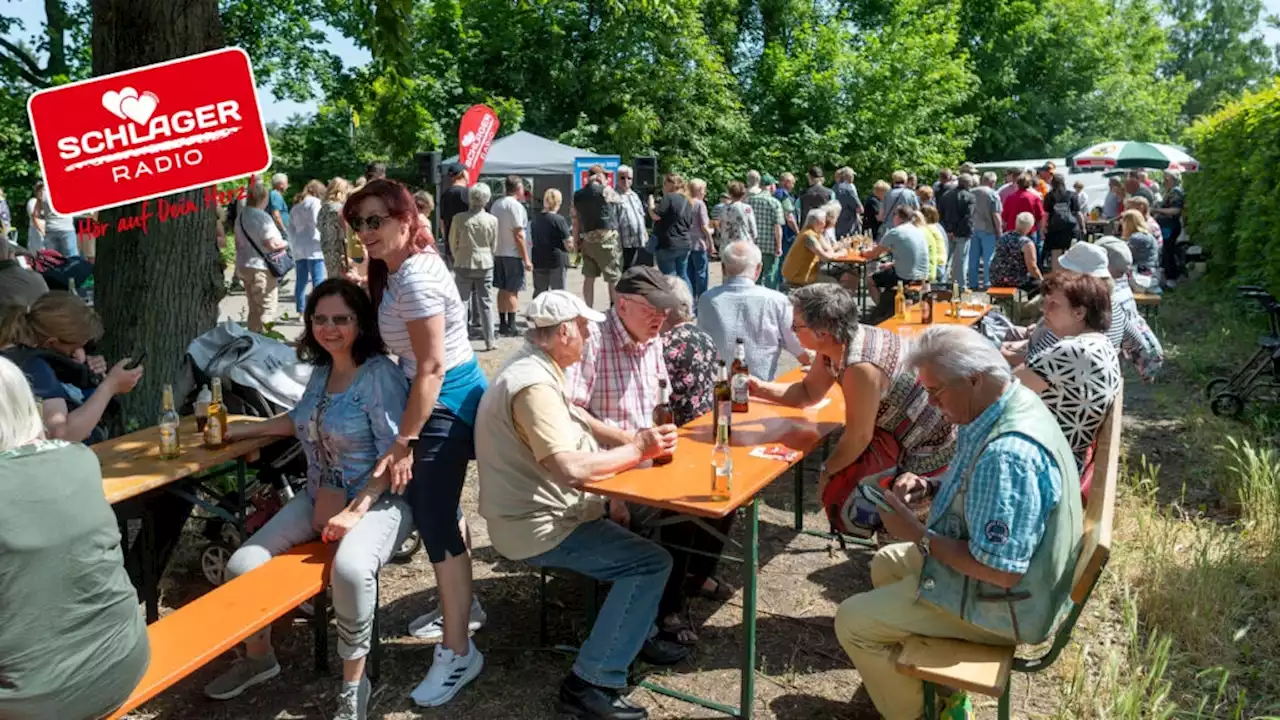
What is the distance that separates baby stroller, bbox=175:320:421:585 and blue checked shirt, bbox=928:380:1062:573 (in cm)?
276

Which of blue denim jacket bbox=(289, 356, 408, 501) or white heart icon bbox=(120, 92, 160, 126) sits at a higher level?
white heart icon bbox=(120, 92, 160, 126)

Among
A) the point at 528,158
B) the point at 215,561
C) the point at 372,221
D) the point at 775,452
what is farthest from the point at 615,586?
the point at 528,158

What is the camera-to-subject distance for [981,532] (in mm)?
2777

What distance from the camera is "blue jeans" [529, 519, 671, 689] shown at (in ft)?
11.1

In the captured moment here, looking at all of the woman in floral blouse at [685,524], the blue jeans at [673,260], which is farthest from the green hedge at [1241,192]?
the woman in floral blouse at [685,524]

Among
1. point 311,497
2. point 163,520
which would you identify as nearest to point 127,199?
point 163,520

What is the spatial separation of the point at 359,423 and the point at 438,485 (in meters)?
0.35

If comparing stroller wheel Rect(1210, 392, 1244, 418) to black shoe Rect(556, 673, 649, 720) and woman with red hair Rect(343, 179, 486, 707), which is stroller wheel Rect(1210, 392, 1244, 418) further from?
woman with red hair Rect(343, 179, 486, 707)

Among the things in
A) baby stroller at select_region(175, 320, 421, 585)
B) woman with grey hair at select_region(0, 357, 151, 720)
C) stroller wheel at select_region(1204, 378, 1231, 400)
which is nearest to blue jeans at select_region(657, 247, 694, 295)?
stroller wheel at select_region(1204, 378, 1231, 400)

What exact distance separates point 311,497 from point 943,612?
2192mm

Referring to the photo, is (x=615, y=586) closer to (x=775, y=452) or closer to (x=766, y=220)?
(x=775, y=452)

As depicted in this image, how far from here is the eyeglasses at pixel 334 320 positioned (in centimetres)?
360

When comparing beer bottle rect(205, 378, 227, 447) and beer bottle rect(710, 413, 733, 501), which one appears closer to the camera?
beer bottle rect(710, 413, 733, 501)

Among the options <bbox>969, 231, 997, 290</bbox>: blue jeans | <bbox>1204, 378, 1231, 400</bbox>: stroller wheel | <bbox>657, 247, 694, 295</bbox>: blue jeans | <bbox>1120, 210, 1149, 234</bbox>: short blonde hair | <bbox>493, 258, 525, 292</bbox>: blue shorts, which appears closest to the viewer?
<bbox>1204, 378, 1231, 400</bbox>: stroller wheel
